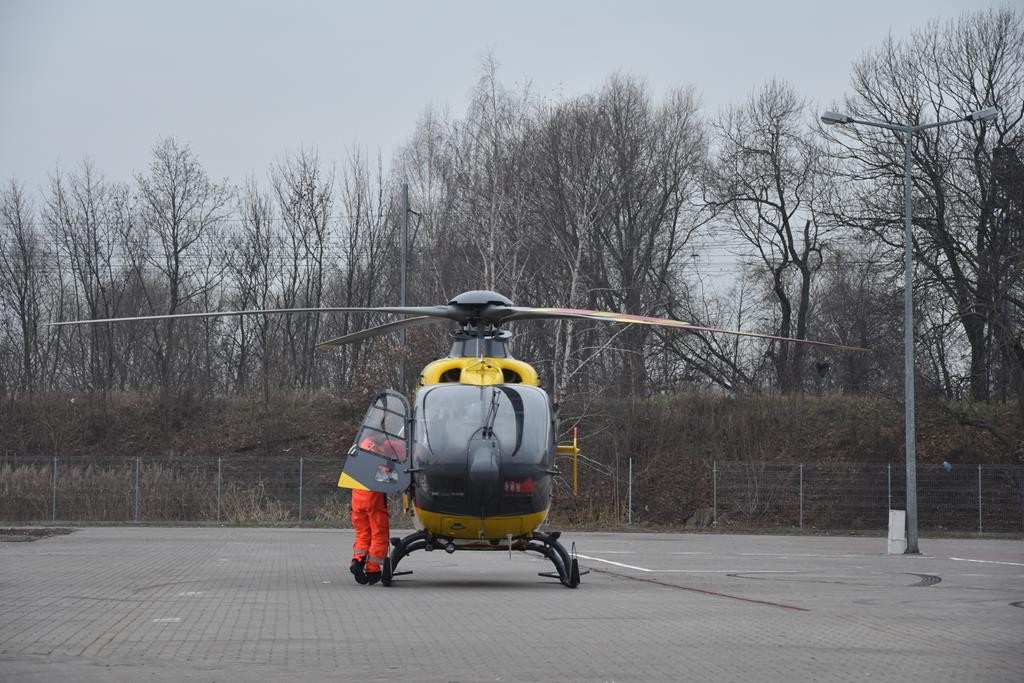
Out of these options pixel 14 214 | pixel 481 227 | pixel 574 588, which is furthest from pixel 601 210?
pixel 574 588

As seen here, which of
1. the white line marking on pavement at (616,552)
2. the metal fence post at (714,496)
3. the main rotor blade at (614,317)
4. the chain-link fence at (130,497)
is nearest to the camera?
the main rotor blade at (614,317)

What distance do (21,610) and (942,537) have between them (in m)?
29.9

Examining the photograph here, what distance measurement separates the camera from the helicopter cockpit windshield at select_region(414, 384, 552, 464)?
1662 cm

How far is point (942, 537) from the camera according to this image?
3775cm

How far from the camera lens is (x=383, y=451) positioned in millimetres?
17641

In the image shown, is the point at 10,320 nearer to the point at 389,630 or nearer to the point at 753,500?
the point at 753,500

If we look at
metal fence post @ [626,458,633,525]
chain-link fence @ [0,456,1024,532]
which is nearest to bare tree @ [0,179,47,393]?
chain-link fence @ [0,456,1024,532]

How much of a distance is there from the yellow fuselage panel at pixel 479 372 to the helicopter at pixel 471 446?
1 centimetres

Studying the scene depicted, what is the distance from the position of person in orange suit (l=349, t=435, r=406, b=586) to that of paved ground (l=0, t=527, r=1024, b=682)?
1.27 ft

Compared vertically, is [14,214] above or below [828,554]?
above

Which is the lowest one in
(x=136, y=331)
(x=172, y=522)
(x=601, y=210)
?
(x=172, y=522)

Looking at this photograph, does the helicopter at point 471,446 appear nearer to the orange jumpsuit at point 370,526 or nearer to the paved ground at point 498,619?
the orange jumpsuit at point 370,526

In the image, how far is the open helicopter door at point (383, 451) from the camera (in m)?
17.3

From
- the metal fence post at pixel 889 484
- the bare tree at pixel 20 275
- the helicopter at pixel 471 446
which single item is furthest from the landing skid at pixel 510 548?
the bare tree at pixel 20 275
